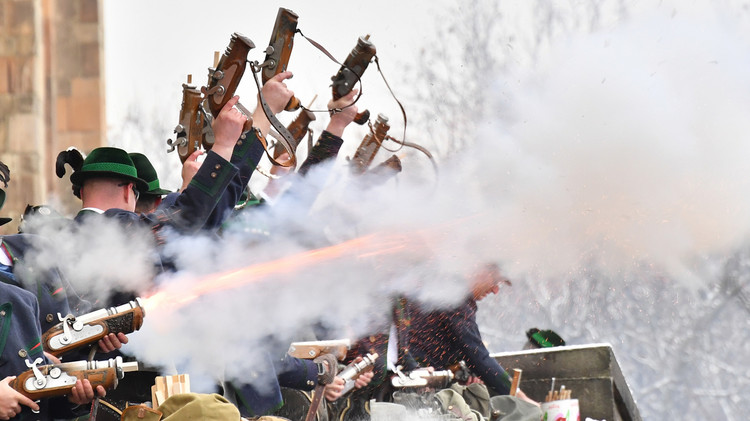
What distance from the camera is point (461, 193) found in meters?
6.63

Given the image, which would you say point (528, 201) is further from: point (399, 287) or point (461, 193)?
point (399, 287)

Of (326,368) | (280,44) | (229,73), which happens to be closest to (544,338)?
(326,368)

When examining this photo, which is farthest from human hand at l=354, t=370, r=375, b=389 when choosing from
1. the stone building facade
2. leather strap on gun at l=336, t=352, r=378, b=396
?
the stone building facade

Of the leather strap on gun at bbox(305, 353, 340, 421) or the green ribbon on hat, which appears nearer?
the green ribbon on hat

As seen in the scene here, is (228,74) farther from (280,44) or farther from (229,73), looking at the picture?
(280,44)

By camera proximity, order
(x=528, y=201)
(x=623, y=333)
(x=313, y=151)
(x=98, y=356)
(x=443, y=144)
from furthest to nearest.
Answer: (x=623, y=333) < (x=443, y=144) < (x=528, y=201) < (x=313, y=151) < (x=98, y=356)

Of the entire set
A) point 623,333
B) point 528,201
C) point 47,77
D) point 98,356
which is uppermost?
point 47,77

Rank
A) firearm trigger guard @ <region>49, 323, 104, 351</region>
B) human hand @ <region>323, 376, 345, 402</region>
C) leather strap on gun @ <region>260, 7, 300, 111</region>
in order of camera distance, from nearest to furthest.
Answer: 1. firearm trigger guard @ <region>49, 323, 104, 351</region>
2. leather strap on gun @ <region>260, 7, 300, 111</region>
3. human hand @ <region>323, 376, 345, 402</region>

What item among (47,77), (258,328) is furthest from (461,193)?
(47,77)

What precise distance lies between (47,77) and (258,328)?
5.97 m

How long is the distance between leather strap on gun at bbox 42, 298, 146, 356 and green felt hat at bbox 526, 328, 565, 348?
5977 millimetres

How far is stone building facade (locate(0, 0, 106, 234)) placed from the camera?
33.3 feet

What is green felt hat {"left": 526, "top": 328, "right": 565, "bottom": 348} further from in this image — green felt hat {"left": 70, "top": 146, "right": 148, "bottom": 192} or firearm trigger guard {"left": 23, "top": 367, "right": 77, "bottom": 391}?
firearm trigger guard {"left": 23, "top": 367, "right": 77, "bottom": 391}

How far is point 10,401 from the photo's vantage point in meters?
4.20
